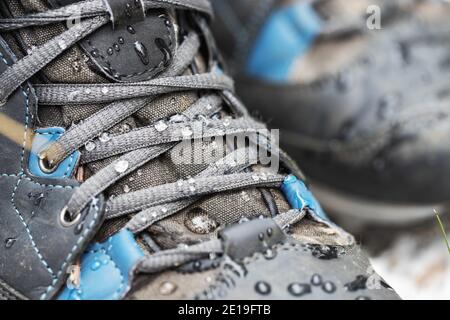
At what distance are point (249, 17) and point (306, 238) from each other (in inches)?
33.0

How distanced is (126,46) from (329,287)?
0.44 m

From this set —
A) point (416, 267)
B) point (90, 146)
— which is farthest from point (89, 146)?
point (416, 267)

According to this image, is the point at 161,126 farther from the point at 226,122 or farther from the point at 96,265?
the point at 96,265

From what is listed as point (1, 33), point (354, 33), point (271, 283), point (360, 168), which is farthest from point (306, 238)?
point (354, 33)

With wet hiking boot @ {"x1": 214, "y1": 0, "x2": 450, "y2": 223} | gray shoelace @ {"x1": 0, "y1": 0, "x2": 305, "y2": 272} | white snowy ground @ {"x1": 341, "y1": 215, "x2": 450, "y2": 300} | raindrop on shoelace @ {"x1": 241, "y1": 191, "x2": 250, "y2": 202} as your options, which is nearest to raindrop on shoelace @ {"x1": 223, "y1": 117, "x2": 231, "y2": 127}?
gray shoelace @ {"x1": 0, "y1": 0, "x2": 305, "y2": 272}

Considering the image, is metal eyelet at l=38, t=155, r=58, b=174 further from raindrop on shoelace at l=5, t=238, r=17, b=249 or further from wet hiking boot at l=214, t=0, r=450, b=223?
wet hiking boot at l=214, t=0, r=450, b=223

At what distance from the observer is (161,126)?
0.94 meters

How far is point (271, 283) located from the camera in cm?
79

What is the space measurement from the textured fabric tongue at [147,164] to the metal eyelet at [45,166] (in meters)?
0.05

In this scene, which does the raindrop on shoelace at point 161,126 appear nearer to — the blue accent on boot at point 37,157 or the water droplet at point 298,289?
the blue accent on boot at point 37,157

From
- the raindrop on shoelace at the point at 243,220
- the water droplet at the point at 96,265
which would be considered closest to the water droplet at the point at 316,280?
the raindrop on shoelace at the point at 243,220

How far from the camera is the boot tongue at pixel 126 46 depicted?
93cm

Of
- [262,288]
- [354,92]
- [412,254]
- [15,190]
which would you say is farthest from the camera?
[412,254]

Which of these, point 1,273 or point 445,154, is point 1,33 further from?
point 445,154
